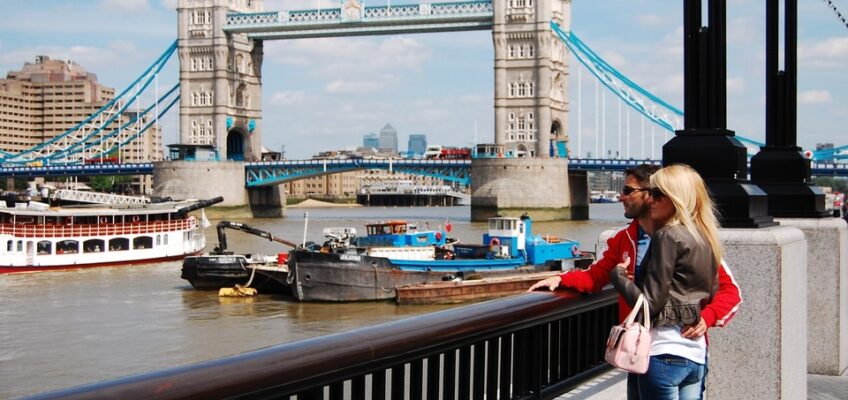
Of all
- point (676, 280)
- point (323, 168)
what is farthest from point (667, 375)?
point (323, 168)

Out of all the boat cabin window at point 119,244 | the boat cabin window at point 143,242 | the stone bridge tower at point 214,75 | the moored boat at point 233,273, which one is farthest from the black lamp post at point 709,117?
the stone bridge tower at point 214,75

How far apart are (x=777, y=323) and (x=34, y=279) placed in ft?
94.8

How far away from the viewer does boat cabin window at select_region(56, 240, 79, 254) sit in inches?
1329

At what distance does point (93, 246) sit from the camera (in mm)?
34875

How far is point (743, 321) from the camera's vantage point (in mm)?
5074

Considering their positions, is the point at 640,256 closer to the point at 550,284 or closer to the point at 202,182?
the point at 550,284

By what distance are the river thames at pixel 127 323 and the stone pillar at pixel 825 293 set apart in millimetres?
9314

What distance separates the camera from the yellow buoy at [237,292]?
26.0m

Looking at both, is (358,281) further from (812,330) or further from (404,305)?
(812,330)

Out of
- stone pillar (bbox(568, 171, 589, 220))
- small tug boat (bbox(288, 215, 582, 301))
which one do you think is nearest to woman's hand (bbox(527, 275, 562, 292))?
small tug boat (bbox(288, 215, 582, 301))

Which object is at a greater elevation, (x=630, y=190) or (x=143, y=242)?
(x=630, y=190)

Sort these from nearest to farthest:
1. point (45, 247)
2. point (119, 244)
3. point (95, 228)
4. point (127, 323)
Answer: point (127, 323) < point (45, 247) < point (95, 228) < point (119, 244)

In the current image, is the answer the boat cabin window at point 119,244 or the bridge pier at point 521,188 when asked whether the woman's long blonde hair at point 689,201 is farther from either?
the bridge pier at point 521,188

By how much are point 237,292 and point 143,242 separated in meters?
11.5
